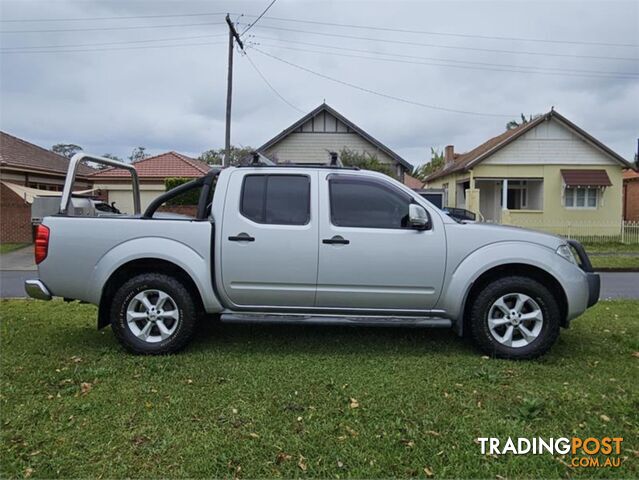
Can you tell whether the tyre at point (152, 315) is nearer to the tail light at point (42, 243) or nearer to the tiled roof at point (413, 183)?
the tail light at point (42, 243)

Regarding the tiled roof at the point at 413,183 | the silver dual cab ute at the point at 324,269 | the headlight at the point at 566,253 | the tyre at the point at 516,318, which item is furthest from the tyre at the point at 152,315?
the tiled roof at the point at 413,183

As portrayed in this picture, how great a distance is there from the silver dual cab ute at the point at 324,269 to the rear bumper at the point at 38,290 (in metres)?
0.01

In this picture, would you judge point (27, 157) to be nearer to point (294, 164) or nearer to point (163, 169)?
point (163, 169)

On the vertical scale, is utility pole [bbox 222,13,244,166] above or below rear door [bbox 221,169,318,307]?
above

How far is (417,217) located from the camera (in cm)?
424

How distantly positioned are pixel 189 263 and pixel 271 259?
31.8 inches

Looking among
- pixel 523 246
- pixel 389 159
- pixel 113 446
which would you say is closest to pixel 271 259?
pixel 113 446

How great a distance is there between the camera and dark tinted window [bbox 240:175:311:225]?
4.45 metres

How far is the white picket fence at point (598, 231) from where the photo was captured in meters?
18.9

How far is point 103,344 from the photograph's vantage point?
490 cm

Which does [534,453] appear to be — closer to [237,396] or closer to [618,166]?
[237,396]

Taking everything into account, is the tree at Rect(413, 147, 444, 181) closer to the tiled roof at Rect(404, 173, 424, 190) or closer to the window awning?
the tiled roof at Rect(404, 173, 424, 190)

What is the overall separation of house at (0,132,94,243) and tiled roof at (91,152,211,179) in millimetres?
1384

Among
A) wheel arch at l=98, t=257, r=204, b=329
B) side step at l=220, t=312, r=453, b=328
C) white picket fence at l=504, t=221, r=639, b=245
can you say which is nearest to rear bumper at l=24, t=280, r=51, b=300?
wheel arch at l=98, t=257, r=204, b=329
